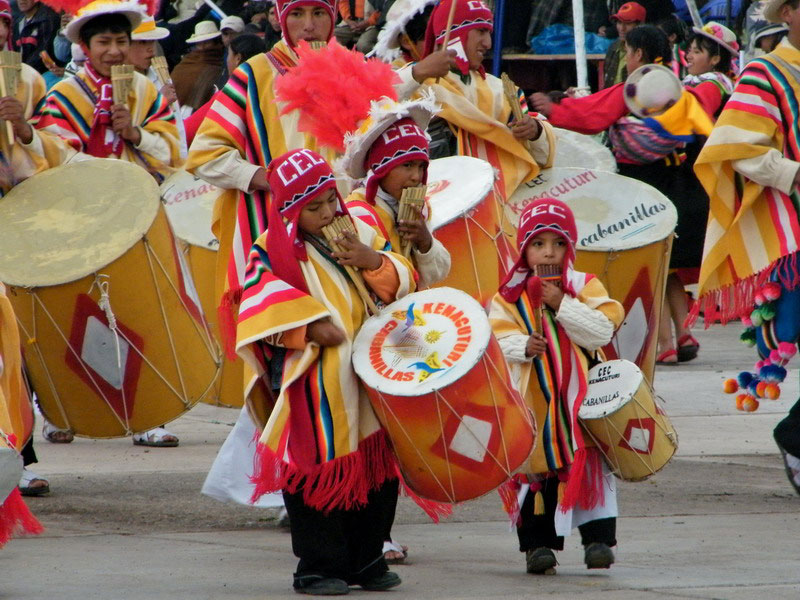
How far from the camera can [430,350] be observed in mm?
4234

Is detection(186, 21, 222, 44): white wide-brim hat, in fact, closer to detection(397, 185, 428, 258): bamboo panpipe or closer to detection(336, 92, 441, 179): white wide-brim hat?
detection(336, 92, 441, 179): white wide-brim hat

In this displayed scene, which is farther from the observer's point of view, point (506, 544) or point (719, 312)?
point (719, 312)

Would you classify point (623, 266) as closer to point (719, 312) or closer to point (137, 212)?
point (719, 312)

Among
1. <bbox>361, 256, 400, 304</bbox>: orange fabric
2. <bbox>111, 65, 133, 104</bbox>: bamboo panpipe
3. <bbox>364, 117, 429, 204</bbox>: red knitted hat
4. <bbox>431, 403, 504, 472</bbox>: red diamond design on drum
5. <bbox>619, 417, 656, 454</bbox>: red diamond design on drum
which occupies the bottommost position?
<bbox>619, 417, 656, 454</bbox>: red diamond design on drum

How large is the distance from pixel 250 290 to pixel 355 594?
3.03 ft

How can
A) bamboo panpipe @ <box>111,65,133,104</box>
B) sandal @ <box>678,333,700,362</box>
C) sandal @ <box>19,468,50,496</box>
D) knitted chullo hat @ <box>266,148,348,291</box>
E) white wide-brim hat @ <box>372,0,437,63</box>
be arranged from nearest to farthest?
knitted chullo hat @ <box>266,148,348,291</box>, sandal @ <box>19,468,50,496</box>, white wide-brim hat @ <box>372,0,437,63</box>, bamboo panpipe @ <box>111,65,133,104</box>, sandal @ <box>678,333,700,362</box>

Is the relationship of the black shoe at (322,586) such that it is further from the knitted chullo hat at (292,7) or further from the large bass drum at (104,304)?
the knitted chullo hat at (292,7)

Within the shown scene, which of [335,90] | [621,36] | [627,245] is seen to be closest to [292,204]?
[335,90]

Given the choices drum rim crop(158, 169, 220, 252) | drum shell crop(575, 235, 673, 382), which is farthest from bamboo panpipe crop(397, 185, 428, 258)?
drum rim crop(158, 169, 220, 252)

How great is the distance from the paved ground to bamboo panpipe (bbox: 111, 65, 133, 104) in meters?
1.67

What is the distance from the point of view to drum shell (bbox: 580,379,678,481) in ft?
16.1

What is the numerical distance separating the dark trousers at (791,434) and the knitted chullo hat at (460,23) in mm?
2008

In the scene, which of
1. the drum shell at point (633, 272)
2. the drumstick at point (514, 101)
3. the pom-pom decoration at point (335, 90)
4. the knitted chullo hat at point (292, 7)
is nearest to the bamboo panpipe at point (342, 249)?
the pom-pom decoration at point (335, 90)

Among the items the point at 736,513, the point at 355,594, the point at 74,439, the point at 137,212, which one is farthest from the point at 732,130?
the point at 74,439
